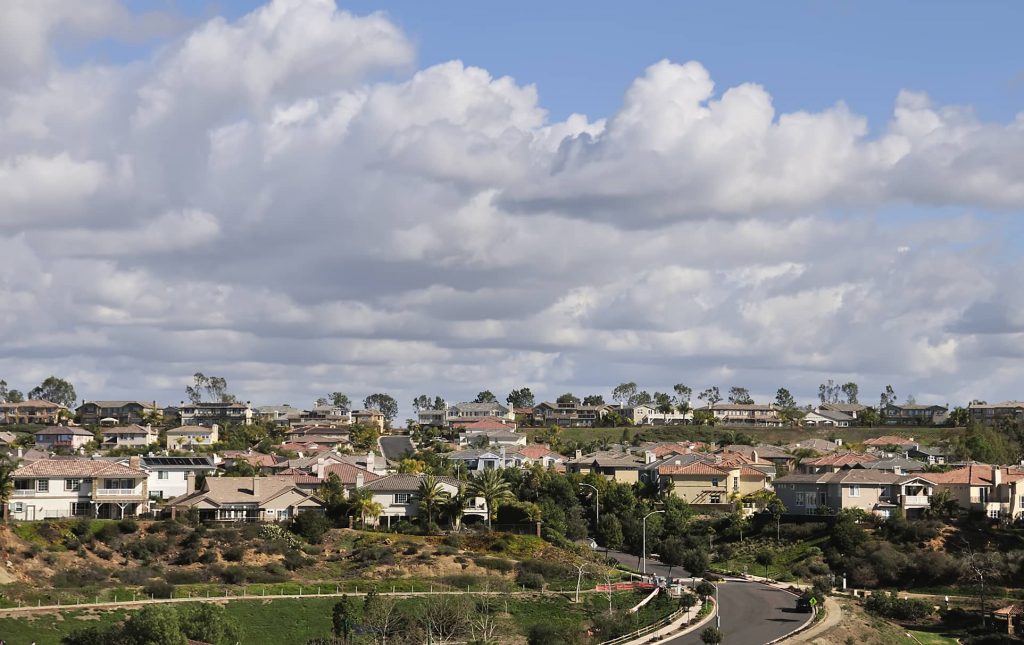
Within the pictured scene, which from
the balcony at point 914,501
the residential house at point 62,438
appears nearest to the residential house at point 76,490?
the residential house at point 62,438

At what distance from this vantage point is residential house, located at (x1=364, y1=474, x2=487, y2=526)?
12231 cm

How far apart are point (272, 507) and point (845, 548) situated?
52.4 m

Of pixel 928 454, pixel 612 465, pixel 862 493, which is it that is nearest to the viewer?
pixel 862 493

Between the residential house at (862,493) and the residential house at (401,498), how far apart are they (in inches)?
1383

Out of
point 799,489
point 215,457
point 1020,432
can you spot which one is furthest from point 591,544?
point 1020,432

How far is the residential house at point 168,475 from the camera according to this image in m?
123

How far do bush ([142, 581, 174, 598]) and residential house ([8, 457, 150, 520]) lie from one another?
24.0m

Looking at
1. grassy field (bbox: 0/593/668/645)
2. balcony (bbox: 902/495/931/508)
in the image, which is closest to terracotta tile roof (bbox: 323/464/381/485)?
grassy field (bbox: 0/593/668/645)

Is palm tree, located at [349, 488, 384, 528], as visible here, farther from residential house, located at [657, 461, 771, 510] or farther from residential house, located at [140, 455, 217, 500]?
residential house, located at [657, 461, 771, 510]

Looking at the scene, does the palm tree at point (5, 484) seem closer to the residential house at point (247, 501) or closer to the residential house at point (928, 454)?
the residential house at point (247, 501)

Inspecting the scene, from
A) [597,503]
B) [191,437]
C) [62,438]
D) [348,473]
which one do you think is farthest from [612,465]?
[62,438]

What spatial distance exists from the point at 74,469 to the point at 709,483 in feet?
220

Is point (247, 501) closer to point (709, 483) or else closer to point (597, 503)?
point (597, 503)

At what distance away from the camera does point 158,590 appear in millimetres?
92312
